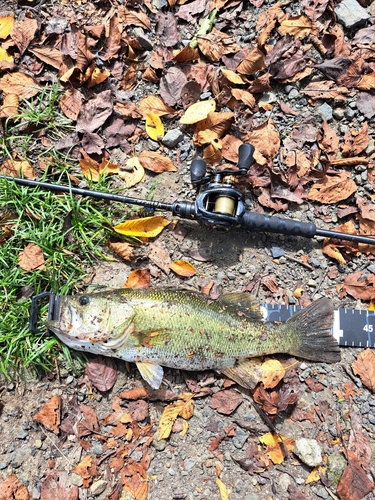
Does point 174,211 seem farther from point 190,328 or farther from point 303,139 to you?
point 303,139

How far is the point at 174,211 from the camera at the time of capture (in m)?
4.11

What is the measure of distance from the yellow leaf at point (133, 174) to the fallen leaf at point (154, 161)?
5 cm

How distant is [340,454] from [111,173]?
3.88 metres

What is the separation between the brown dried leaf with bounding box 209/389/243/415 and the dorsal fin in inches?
32.3

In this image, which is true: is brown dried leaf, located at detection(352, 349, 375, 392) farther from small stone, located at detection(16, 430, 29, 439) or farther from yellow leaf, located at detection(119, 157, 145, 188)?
small stone, located at detection(16, 430, 29, 439)

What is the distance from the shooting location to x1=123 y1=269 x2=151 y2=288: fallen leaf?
14.3ft

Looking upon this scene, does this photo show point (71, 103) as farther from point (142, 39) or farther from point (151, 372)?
point (151, 372)

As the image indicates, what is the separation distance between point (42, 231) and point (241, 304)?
2.32 metres

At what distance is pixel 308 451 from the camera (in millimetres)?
3943

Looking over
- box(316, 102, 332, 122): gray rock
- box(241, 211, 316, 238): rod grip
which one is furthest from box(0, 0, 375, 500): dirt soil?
box(316, 102, 332, 122): gray rock

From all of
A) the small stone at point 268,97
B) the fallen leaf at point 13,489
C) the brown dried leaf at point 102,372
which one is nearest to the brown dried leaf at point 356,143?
the small stone at point 268,97

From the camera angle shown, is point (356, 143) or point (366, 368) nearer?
point (366, 368)

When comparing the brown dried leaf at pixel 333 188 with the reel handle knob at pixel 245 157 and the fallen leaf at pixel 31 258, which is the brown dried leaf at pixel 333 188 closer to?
the reel handle knob at pixel 245 157

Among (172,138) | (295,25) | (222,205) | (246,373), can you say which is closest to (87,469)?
(246,373)
